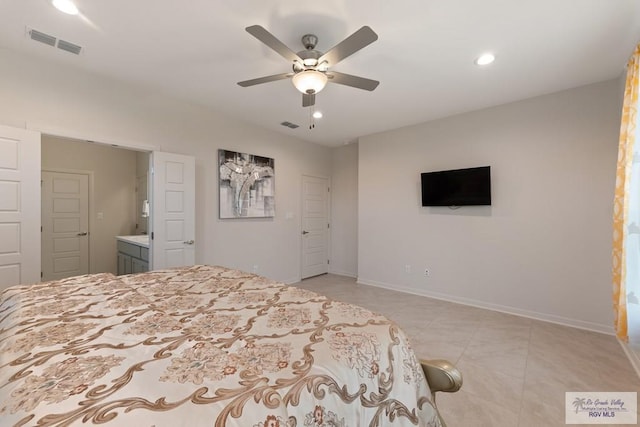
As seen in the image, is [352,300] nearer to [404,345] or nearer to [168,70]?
[404,345]

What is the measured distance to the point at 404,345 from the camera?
3.86 feet

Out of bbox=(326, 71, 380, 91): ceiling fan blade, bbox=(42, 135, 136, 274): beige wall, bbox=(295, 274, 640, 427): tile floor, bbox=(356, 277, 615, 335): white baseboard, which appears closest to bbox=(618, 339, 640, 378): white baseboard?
bbox=(295, 274, 640, 427): tile floor

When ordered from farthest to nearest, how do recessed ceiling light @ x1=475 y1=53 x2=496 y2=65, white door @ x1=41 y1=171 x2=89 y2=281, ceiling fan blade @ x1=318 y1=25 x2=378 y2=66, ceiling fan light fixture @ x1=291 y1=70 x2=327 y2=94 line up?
white door @ x1=41 y1=171 x2=89 y2=281 → recessed ceiling light @ x1=475 y1=53 x2=496 y2=65 → ceiling fan light fixture @ x1=291 y1=70 x2=327 y2=94 → ceiling fan blade @ x1=318 y1=25 x2=378 y2=66

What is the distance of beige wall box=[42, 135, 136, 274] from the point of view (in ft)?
14.4

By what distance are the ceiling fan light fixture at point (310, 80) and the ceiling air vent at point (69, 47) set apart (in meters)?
1.97

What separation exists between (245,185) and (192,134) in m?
1.01

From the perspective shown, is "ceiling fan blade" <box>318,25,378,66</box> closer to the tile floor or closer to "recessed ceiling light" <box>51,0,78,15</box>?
"recessed ceiling light" <box>51,0,78,15</box>

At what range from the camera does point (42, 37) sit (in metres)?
2.18

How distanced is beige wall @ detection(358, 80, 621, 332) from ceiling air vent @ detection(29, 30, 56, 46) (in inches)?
163

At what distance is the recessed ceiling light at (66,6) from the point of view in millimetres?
1820

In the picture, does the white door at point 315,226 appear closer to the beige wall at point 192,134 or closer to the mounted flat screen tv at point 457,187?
the beige wall at point 192,134

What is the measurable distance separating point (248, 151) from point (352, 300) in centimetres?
280

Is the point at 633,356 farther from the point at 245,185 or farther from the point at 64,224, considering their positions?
the point at 64,224

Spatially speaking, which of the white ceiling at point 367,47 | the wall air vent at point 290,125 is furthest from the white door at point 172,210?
the wall air vent at point 290,125
